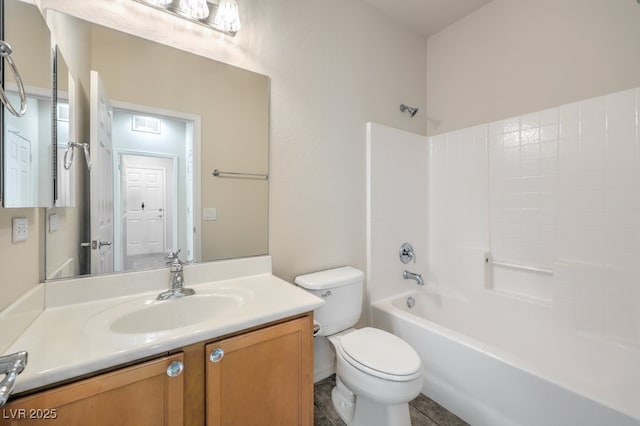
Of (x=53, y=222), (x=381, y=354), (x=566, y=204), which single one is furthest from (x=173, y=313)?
(x=566, y=204)

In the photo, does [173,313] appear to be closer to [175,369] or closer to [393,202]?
[175,369]

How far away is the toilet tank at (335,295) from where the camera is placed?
5.04 ft

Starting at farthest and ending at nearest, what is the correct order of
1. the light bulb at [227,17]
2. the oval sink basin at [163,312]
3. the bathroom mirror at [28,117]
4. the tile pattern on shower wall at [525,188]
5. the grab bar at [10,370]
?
the tile pattern on shower wall at [525,188]
the light bulb at [227,17]
the oval sink basin at [163,312]
the bathroom mirror at [28,117]
the grab bar at [10,370]

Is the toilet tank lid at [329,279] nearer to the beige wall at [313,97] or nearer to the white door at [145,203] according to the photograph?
the beige wall at [313,97]

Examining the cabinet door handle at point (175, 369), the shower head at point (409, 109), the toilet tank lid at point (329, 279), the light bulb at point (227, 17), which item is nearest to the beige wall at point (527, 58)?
the shower head at point (409, 109)

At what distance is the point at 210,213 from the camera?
1.40 m

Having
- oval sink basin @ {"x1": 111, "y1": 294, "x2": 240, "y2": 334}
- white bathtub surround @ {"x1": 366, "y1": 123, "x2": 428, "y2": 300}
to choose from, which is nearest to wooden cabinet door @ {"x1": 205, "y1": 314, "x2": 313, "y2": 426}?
oval sink basin @ {"x1": 111, "y1": 294, "x2": 240, "y2": 334}

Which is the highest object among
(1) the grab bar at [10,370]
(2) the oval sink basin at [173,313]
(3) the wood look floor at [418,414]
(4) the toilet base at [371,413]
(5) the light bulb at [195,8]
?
(5) the light bulb at [195,8]

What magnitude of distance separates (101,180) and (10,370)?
0.80 metres

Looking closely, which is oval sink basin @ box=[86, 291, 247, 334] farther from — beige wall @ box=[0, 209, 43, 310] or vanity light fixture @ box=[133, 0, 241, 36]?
vanity light fixture @ box=[133, 0, 241, 36]

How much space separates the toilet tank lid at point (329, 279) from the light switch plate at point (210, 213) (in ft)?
1.91

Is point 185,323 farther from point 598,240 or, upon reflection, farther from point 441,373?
point 598,240

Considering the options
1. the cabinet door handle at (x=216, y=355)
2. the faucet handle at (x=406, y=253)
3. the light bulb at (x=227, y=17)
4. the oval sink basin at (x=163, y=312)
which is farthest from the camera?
the faucet handle at (x=406, y=253)

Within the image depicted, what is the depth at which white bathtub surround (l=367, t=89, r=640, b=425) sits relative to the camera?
136 centimetres
